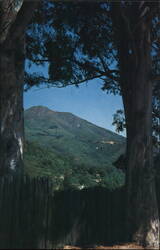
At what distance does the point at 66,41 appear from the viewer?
13.2 metres

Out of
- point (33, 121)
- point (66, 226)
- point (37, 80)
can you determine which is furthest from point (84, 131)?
point (66, 226)

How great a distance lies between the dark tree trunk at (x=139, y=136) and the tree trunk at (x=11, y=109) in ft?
10.9

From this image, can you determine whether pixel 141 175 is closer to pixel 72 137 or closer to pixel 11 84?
pixel 11 84

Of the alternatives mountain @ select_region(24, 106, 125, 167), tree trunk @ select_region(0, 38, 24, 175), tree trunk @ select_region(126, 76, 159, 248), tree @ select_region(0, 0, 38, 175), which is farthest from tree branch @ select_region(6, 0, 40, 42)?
mountain @ select_region(24, 106, 125, 167)

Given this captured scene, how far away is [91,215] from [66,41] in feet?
23.6

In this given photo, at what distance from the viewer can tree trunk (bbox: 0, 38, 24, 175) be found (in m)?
7.87

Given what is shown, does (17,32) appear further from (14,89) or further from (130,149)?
(130,149)

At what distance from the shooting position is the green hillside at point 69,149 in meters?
26.7

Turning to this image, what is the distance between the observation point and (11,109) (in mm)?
8094

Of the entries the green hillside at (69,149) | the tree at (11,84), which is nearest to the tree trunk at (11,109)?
the tree at (11,84)

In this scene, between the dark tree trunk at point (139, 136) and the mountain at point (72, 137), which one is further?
the mountain at point (72, 137)

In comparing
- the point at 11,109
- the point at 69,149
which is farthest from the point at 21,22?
the point at 69,149

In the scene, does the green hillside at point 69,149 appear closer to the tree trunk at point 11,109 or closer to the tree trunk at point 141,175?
the tree trunk at point 141,175

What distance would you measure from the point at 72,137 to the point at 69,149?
1488 centimetres
